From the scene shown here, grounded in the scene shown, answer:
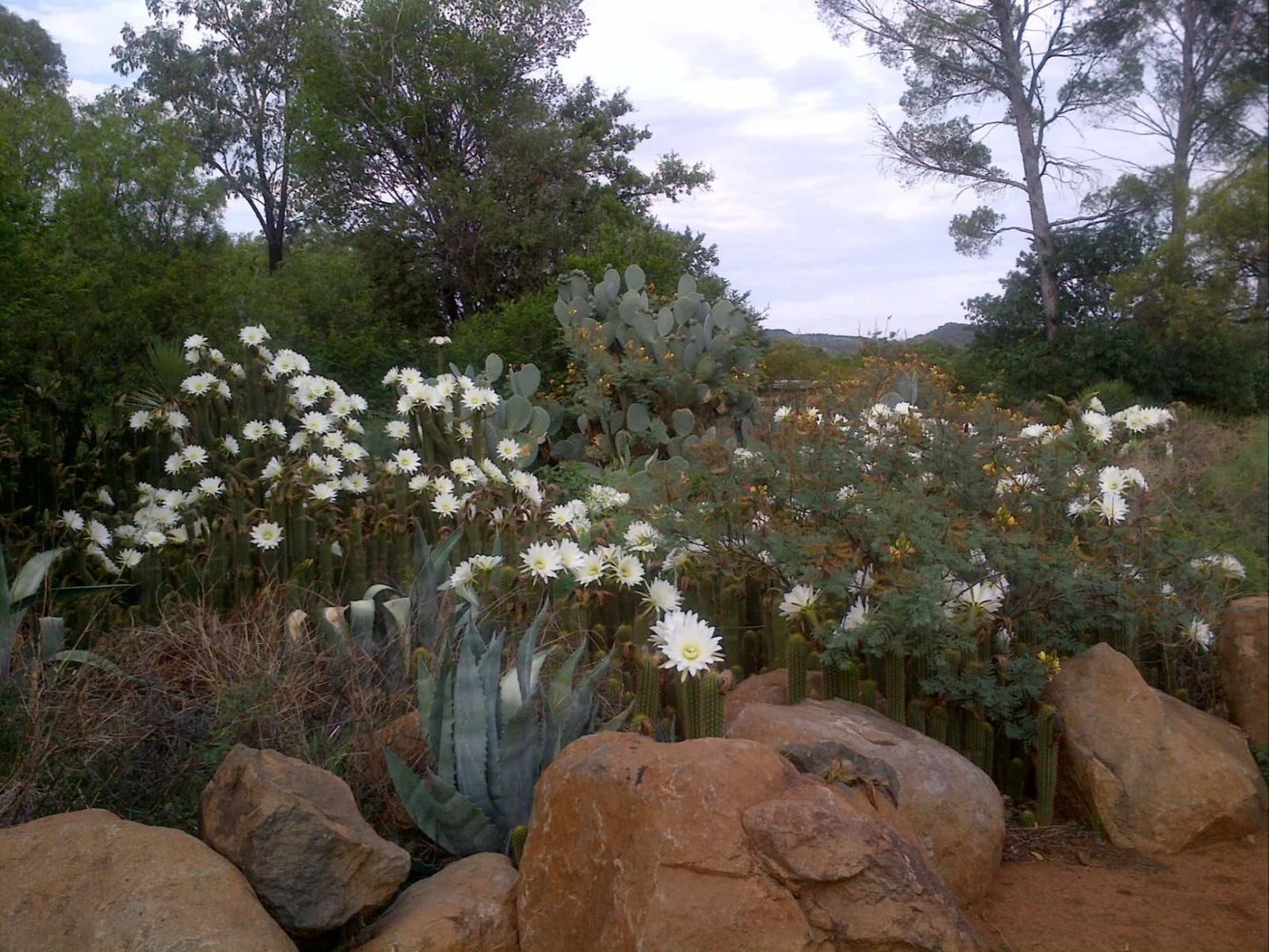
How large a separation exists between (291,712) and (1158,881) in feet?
9.60

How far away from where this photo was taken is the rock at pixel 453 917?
280 cm

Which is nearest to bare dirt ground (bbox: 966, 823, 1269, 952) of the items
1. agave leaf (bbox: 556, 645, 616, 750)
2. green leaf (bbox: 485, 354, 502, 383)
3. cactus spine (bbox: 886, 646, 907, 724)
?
cactus spine (bbox: 886, 646, 907, 724)

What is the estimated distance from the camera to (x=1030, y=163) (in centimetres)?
2084

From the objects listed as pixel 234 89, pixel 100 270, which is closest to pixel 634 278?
pixel 100 270

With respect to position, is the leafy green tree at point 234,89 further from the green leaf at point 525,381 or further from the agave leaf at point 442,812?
the agave leaf at point 442,812

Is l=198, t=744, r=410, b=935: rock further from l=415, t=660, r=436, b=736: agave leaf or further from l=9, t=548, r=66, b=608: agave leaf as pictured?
l=9, t=548, r=66, b=608: agave leaf

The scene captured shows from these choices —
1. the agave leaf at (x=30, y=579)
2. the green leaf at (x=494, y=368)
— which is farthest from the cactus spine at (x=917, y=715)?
the green leaf at (x=494, y=368)

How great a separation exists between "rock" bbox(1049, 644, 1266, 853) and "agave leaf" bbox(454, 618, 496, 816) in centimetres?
222

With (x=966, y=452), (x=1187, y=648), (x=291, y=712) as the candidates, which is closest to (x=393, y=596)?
(x=291, y=712)

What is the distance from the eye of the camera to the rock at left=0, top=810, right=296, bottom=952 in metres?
2.53

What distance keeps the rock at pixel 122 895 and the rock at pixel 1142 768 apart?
293 cm

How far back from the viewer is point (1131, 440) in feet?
19.9

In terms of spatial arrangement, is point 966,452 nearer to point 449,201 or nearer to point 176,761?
point 176,761

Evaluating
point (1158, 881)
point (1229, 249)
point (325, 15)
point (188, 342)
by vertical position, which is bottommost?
point (1158, 881)
